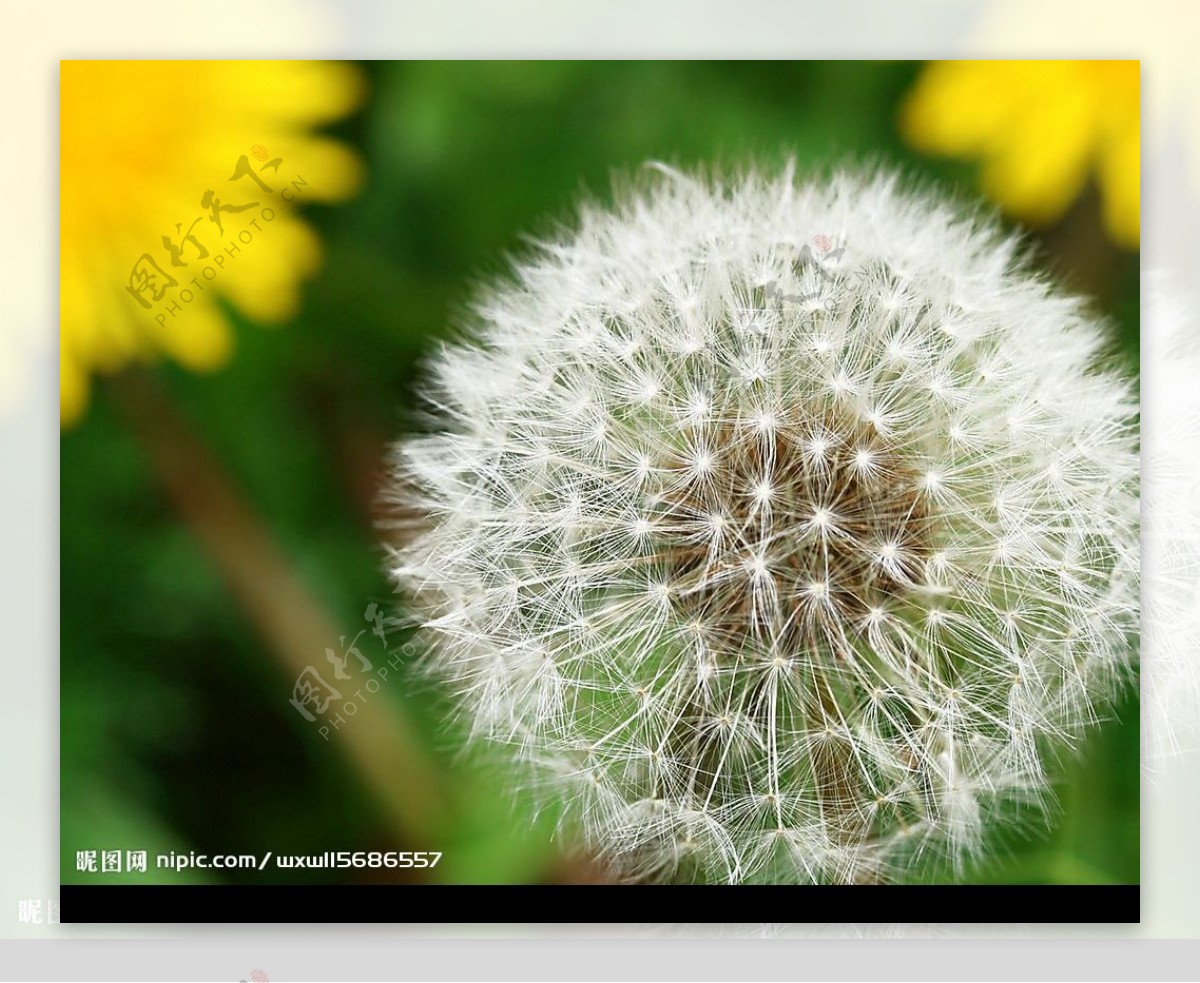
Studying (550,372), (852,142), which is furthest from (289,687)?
(852,142)

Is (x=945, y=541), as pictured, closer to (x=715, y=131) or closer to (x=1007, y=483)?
(x=1007, y=483)

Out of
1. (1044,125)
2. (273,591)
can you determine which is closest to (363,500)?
(273,591)

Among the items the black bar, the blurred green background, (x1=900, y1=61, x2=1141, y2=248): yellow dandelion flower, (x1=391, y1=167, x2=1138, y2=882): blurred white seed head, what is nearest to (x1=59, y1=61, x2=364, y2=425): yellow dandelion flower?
the blurred green background

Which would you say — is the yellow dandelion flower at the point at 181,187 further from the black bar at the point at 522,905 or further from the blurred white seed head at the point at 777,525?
the black bar at the point at 522,905

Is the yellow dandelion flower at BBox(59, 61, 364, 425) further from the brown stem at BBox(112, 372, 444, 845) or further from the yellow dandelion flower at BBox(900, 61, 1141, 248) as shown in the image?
the yellow dandelion flower at BBox(900, 61, 1141, 248)
